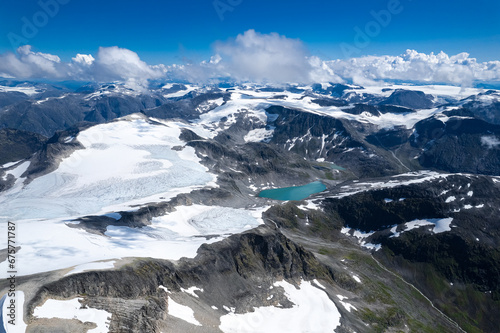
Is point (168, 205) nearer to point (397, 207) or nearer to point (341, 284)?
point (341, 284)

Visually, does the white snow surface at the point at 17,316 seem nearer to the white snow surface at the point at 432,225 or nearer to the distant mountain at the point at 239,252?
the distant mountain at the point at 239,252

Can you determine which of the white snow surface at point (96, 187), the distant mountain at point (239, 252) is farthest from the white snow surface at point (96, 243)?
the white snow surface at point (96, 187)

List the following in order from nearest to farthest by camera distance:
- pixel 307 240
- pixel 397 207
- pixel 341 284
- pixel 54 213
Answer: pixel 341 284 → pixel 54 213 → pixel 307 240 → pixel 397 207

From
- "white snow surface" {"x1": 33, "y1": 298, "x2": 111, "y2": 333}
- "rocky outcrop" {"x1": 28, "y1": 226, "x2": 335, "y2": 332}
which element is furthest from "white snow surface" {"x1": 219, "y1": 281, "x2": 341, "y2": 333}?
"white snow surface" {"x1": 33, "y1": 298, "x2": 111, "y2": 333}

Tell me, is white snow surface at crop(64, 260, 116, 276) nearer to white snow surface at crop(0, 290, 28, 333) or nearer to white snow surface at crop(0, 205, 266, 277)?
white snow surface at crop(0, 205, 266, 277)

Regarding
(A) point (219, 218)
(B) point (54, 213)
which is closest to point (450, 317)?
(A) point (219, 218)
